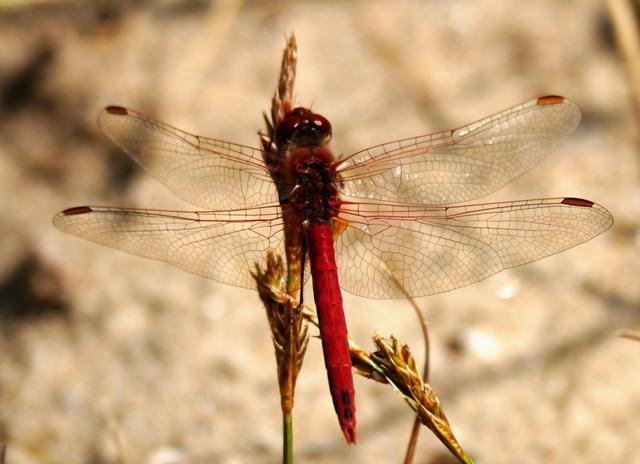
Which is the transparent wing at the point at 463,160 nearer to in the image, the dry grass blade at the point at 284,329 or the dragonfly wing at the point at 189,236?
the dragonfly wing at the point at 189,236

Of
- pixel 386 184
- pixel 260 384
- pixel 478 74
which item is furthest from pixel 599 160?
pixel 260 384

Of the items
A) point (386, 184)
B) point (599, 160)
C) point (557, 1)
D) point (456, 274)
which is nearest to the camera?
point (456, 274)

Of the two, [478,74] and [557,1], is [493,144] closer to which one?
[478,74]

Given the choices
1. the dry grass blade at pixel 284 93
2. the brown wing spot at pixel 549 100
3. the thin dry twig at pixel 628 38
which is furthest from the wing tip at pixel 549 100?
the thin dry twig at pixel 628 38

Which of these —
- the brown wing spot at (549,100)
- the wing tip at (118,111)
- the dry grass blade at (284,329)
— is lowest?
the dry grass blade at (284,329)

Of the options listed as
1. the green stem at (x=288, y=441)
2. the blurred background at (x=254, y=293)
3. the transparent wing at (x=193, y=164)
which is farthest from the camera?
the blurred background at (x=254, y=293)

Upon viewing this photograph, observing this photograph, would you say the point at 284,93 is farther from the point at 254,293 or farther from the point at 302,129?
the point at 254,293

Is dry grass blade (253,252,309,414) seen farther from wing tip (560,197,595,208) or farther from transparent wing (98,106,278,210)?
wing tip (560,197,595,208)

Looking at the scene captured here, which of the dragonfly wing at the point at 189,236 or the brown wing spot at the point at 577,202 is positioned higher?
the dragonfly wing at the point at 189,236

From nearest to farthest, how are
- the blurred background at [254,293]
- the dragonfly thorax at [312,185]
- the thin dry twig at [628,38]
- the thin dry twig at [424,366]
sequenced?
1. the thin dry twig at [424,366]
2. the dragonfly thorax at [312,185]
3. the blurred background at [254,293]
4. the thin dry twig at [628,38]
